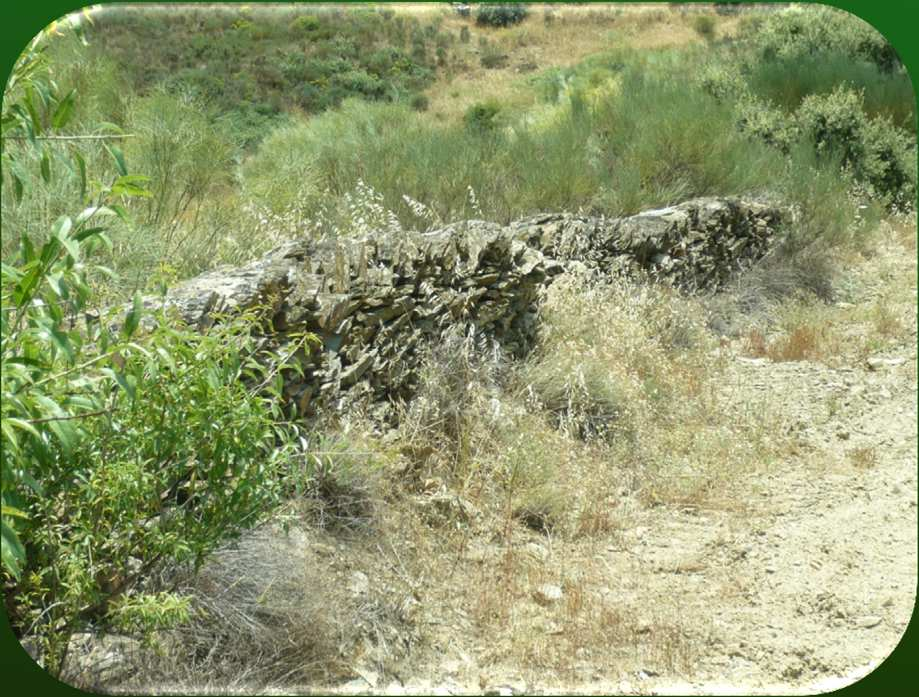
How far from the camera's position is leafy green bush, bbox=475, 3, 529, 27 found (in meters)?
8.59

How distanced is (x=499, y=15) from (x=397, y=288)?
4.79m

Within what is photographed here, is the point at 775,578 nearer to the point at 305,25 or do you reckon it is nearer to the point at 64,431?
the point at 64,431

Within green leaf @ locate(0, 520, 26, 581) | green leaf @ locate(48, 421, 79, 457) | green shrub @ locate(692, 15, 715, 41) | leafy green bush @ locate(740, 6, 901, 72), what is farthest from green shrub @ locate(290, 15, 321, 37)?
green leaf @ locate(0, 520, 26, 581)

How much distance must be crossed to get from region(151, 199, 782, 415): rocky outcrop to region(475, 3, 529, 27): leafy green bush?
7.26ft

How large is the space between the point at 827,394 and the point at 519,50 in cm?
674

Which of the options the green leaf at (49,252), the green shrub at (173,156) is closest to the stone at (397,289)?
the green leaf at (49,252)

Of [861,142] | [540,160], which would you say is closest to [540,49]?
[540,160]

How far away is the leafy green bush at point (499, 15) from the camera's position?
8.59 m

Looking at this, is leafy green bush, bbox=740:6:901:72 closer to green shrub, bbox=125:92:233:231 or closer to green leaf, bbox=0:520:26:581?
green shrub, bbox=125:92:233:231

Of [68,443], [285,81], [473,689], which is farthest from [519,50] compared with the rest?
[68,443]

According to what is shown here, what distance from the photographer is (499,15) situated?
885cm

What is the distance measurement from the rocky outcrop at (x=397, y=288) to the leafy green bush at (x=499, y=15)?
2.21 meters

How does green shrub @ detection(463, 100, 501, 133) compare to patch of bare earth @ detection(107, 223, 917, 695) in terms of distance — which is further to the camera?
green shrub @ detection(463, 100, 501, 133)

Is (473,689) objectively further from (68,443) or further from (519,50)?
(519,50)
